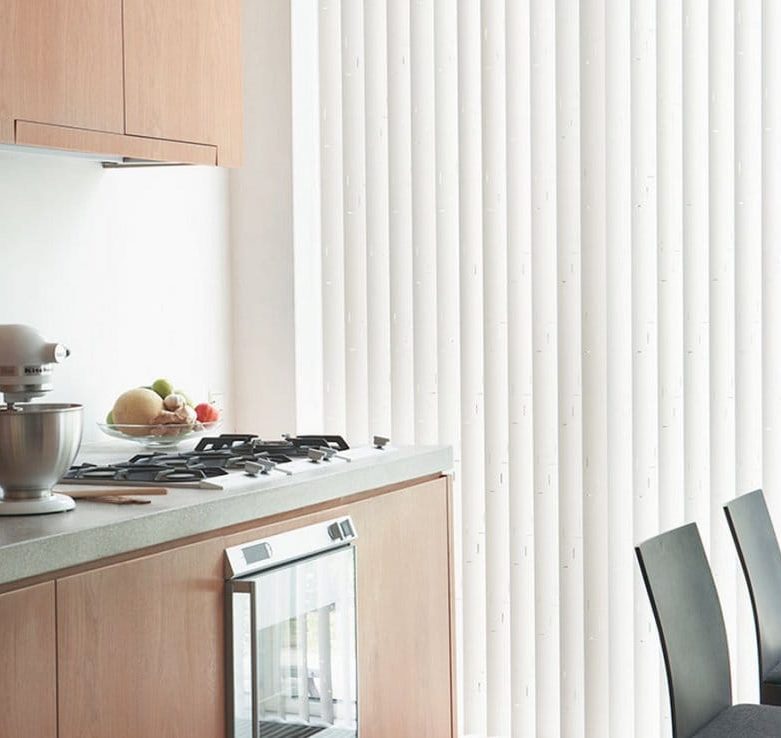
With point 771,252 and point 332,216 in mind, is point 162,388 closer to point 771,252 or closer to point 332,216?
point 332,216

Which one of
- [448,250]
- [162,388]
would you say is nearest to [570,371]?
[448,250]

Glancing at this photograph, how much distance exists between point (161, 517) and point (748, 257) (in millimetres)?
1854

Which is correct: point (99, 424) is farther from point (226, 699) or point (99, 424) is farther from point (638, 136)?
point (638, 136)

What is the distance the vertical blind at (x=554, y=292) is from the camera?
3.52 metres

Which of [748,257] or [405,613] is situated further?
[748,257]

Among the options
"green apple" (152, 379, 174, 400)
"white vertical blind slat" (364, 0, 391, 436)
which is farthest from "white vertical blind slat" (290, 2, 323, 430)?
"green apple" (152, 379, 174, 400)

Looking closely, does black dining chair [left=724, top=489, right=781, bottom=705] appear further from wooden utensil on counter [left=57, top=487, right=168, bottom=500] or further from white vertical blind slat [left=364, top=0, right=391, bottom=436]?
white vertical blind slat [left=364, top=0, right=391, bottom=436]

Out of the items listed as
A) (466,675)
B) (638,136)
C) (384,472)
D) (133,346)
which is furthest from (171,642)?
(638,136)

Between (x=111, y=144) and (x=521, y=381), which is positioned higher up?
(x=111, y=144)

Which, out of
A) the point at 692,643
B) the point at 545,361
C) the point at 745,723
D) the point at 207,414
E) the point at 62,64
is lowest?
the point at 745,723

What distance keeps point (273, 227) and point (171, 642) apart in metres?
1.83

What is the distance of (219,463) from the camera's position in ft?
9.41

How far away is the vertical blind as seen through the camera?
3523 mm

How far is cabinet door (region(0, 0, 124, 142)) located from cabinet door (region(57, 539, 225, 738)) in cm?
89
